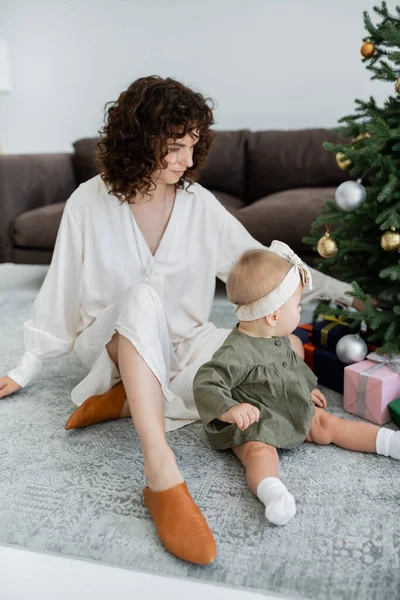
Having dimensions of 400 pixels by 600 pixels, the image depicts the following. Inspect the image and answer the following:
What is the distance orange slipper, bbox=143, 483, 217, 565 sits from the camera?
1.01 meters

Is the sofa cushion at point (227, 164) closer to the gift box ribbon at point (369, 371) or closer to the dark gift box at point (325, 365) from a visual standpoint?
the dark gift box at point (325, 365)

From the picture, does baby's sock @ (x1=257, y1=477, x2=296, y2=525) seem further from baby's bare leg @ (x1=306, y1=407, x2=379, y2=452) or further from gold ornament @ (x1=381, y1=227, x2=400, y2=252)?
gold ornament @ (x1=381, y1=227, x2=400, y2=252)

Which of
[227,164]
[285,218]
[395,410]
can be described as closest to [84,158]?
[227,164]

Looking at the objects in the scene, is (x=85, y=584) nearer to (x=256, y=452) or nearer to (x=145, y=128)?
(x=256, y=452)

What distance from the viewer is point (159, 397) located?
4.13 feet

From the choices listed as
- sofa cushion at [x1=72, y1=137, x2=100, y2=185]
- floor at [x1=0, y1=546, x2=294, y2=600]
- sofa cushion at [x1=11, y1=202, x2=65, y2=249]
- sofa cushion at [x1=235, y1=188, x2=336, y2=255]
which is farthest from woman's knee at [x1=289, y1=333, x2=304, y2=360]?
sofa cushion at [x1=72, y1=137, x2=100, y2=185]

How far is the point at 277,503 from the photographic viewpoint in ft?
3.57

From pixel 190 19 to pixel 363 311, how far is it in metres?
2.73

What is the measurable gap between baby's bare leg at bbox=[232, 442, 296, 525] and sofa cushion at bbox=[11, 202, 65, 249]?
1795 millimetres

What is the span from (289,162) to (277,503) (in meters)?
2.34

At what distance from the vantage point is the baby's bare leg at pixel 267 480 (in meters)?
1.09

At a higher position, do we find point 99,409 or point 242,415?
point 242,415

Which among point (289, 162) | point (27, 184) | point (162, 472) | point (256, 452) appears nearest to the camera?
point (162, 472)

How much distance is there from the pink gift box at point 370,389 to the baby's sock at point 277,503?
46 cm
